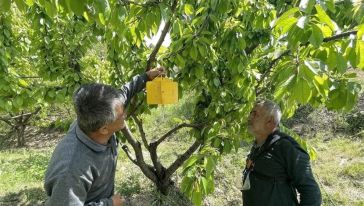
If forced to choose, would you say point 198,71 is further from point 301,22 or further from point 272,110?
point 301,22

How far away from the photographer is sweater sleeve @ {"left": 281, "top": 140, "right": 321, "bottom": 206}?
8.22 feet

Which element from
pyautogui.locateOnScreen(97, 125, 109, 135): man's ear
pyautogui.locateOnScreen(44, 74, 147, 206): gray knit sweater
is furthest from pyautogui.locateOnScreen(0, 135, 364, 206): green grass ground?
pyautogui.locateOnScreen(97, 125, 109, 135): man's ear

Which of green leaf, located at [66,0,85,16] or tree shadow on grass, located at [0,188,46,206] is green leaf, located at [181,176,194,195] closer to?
green leaf, located at [66,0,85,16]

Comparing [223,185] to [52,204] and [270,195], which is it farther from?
[52,204]

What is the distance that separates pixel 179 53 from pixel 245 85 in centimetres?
75

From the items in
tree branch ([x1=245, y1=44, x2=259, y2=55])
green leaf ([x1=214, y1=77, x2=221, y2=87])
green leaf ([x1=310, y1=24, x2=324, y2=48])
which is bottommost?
green leaf ([x1=214, y1=77, x2=221, y2=87])

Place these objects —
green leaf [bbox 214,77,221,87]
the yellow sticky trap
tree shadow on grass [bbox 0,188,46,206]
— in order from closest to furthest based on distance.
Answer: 1. the yellow sticky trap
2. green leaf [bbox 214,77,221,87]
3. tree shadow on grass [bbox 0,188,46,206]

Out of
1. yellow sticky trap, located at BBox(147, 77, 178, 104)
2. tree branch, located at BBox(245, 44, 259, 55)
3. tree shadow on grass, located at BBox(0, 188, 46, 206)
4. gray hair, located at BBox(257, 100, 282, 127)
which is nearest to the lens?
yellow sticky trap, located at BBox(147, 77, 178, 104)

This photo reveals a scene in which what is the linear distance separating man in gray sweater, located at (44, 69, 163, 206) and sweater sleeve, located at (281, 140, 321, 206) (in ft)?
3.85

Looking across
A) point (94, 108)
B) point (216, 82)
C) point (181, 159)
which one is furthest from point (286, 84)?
point (181, 159)

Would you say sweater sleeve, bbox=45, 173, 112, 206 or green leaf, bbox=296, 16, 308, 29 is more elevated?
green leaf, bbox=296, 16, 308, 29

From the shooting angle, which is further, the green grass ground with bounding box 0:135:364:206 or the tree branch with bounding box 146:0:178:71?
the green grass ground with bounding box 0:135:364:206

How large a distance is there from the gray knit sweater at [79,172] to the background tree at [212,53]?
0.67 metres

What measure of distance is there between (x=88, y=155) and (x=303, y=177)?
1.40 metres
